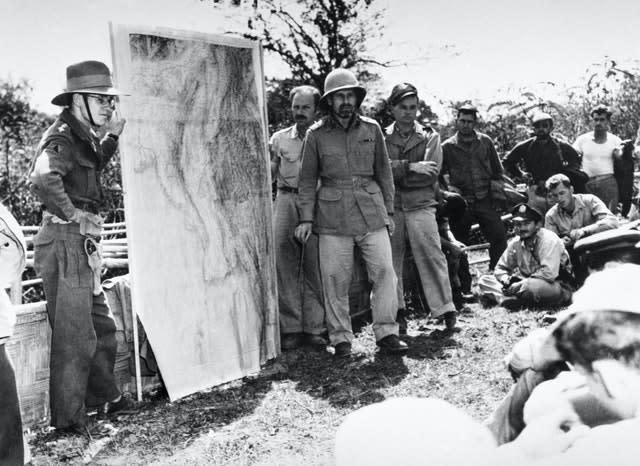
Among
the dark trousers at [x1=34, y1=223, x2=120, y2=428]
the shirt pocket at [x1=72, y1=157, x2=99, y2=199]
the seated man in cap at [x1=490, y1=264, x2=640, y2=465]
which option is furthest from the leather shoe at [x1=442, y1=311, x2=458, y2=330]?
the seated man in cap at [x1=490, y1=264, x2=640, y2=465]

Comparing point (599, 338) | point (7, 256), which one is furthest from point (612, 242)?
point (7, 256)

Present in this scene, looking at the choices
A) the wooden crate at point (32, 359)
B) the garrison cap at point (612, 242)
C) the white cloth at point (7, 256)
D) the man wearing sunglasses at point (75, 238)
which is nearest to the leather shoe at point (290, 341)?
the man wearing sunglasses at point (75, 238)

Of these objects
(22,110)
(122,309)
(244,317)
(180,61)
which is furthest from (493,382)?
(22,110)

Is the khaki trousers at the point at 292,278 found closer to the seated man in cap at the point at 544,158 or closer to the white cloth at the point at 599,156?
the seated man in cap at the point at 544,158

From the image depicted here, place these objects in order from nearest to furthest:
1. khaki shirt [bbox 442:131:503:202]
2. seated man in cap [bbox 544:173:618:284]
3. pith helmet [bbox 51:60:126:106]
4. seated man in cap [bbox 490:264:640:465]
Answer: seated man in cap [bbox 490:264:640:465]
pith helmet [bbox 51:60:126:106]
seated man in cap [bbox 544:173:618:284]
khaki shirt [bbox 442:131:503:202]

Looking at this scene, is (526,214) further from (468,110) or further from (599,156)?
(599,156)

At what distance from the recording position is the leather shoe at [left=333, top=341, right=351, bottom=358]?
16.8 ft

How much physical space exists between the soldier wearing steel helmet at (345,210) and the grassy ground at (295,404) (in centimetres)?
32

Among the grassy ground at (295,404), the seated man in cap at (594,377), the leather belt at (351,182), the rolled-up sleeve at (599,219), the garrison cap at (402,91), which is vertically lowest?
the grassy ground at (295,404)

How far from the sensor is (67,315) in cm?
393

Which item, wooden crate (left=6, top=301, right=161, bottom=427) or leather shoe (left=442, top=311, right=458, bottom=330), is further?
leather shoe (left=442, top=311, right=458, bottom=330)

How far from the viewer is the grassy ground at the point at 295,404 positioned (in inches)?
143

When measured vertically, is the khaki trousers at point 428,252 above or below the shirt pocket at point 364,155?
below

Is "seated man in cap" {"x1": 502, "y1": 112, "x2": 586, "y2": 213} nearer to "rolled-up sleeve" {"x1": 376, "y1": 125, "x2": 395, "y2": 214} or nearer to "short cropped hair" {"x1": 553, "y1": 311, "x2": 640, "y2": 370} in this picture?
"rolled-up sleeve" {"x1": 376, "y1": 125, "x2": 395, "y2": 214}
